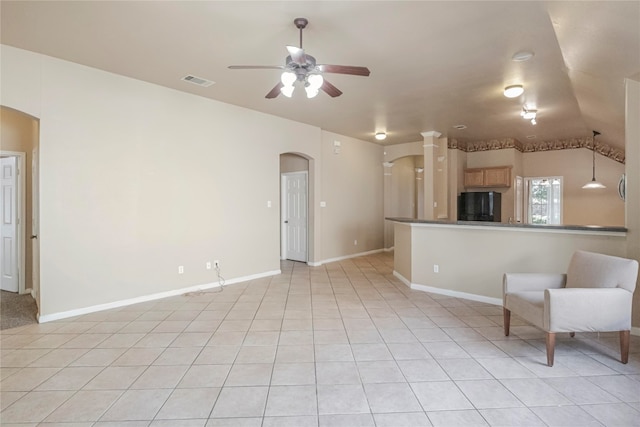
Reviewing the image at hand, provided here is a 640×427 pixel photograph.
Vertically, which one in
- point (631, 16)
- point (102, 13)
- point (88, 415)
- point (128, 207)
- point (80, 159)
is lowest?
point (88, 415)

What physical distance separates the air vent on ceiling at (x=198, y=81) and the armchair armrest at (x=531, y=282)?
4132mm

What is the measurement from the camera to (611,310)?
99.6 inches

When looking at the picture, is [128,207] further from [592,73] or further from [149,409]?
[592,73]

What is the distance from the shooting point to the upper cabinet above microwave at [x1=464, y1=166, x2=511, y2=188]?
25.1 feet

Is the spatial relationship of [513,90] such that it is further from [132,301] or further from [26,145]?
[26,145]

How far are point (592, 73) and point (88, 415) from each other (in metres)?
5.32

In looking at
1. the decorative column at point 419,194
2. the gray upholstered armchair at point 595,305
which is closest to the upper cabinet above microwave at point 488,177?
the decorative column at point 419,194

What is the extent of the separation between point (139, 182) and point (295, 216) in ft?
11.6

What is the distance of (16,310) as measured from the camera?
381 cm

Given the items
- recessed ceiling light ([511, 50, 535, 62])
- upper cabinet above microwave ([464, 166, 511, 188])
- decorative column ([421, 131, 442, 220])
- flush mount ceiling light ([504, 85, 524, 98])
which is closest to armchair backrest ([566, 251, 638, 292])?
recessed ceiling light ([511, 50, 535, 62])

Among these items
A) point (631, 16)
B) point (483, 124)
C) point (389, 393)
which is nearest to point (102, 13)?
point (389, 393)

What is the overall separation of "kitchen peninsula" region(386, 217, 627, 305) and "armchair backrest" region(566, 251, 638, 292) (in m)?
0.61

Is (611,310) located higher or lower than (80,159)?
lower

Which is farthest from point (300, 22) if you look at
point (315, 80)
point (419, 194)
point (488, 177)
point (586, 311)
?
point (419, 194)
